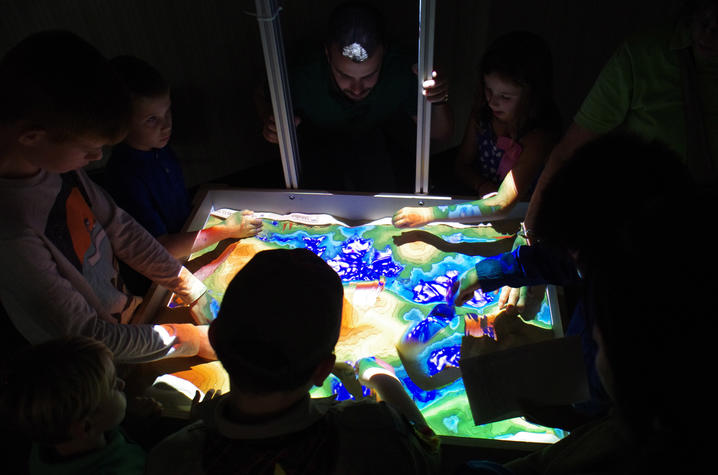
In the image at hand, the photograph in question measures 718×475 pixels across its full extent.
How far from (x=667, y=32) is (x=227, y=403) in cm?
130

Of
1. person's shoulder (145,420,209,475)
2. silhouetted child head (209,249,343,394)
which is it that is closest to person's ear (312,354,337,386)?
silhouetted child head (209,249,343,394)

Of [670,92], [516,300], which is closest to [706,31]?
[670,92]

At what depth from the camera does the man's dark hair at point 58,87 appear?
88 centimetres

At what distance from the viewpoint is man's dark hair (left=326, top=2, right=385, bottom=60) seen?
5.21ft

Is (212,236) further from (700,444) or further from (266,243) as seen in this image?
(700,444)

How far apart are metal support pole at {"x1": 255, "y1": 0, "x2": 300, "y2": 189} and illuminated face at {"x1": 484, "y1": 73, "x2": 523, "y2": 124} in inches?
26.0

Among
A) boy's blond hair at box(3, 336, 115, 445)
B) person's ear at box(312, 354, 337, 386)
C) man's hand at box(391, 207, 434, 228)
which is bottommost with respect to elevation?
man's hand at box(391, 207, 434, 228)

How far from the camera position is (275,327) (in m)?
0.63

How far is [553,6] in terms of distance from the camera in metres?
2.14

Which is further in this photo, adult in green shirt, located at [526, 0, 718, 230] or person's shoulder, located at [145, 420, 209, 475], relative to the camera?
adult in green shirt, located at [526, 0, 718, 230]

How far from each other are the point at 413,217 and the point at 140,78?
35.8 inches

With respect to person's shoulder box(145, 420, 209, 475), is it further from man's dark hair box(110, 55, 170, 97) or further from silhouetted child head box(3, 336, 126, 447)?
man's dark hair box(110, 55, 170, 97)

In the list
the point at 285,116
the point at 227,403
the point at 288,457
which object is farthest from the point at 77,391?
the point at 285,116

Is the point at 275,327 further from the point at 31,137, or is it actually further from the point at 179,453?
the point at 31,137
